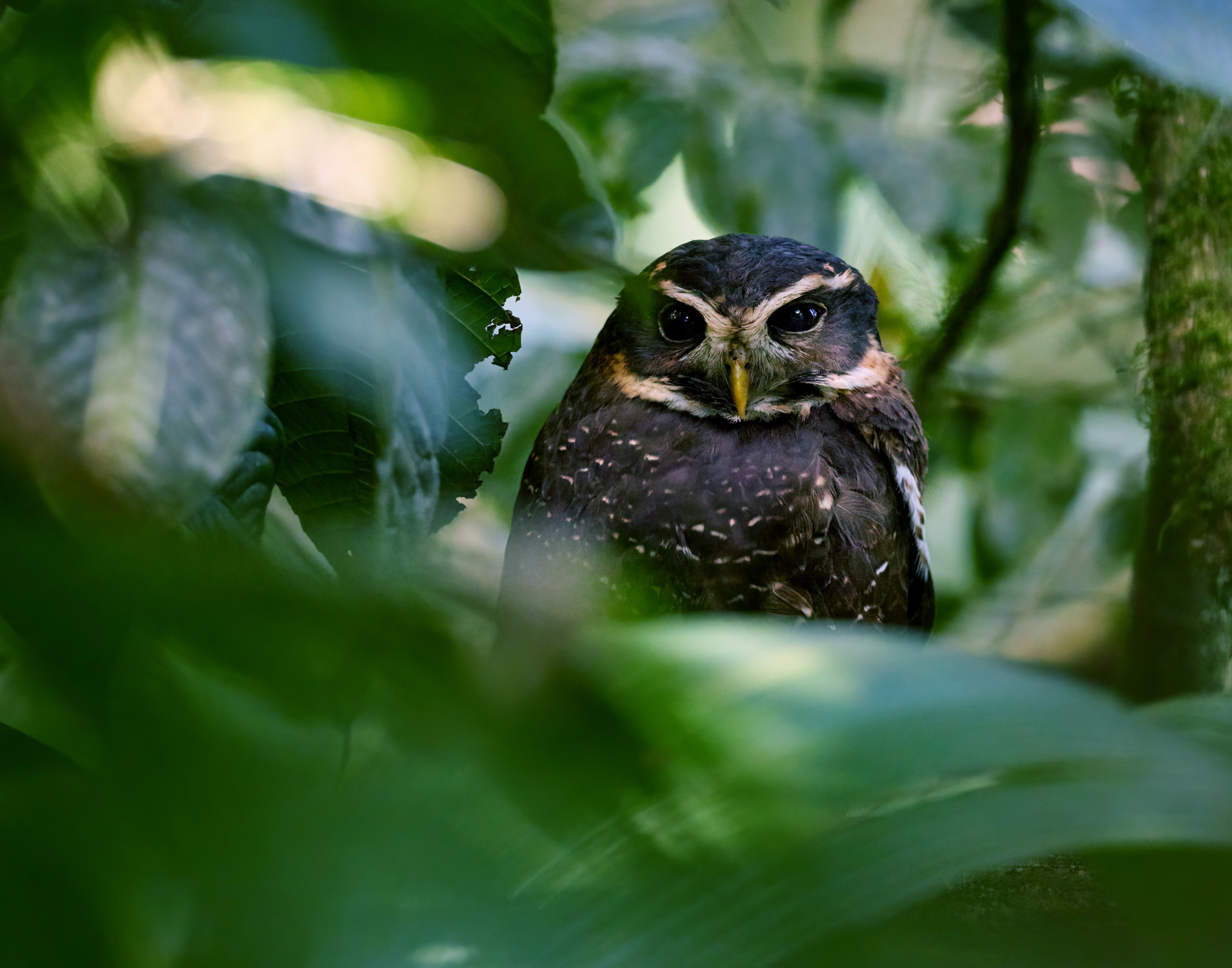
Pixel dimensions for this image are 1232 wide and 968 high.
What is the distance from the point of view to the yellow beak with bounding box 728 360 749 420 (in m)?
1.32

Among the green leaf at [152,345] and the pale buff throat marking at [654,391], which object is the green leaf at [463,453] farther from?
the pale buff throat marking at [654,391]

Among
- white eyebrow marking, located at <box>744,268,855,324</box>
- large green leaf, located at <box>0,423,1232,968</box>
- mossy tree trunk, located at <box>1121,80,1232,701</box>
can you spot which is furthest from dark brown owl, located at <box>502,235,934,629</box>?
large green leaf, located at <box>0,423,1232,968</box>

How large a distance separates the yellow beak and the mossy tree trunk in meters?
0.73

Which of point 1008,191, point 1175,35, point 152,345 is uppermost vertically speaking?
point 1008,191

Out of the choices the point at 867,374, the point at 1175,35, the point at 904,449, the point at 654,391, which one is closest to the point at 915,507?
the point at 904,449

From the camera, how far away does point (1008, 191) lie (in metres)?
1.67

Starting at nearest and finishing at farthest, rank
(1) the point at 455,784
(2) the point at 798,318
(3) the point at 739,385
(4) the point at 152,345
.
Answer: (1) the point at 455,784 → (4) the point at 152,345 → (3) the point at 739,385 → (2) the point at 798,318

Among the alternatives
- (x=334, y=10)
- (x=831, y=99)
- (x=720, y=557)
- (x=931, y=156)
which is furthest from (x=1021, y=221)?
(x=334, y=10)

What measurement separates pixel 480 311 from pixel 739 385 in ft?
2.50

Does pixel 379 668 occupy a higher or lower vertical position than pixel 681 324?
lower

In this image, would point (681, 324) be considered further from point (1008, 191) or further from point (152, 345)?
point (152, 345)

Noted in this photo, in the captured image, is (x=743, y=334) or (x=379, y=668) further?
(x=743, y=334)

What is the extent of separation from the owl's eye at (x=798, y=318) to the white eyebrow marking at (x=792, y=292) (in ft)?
0.07

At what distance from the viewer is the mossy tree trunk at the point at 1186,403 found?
154 centimetres
